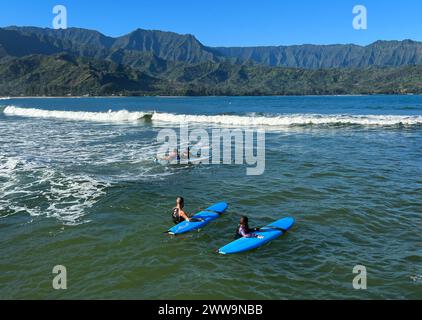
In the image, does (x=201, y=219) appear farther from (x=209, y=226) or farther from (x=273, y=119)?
(x=273, y=119)

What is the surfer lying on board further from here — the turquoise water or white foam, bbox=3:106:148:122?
white foam, bbox=3:106:148:122

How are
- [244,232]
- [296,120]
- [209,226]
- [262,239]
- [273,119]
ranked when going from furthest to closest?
[273,119]
[296,120]
[209,226]
[244,232]
[262,239]

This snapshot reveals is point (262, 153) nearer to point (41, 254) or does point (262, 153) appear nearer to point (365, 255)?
point (365, 255)

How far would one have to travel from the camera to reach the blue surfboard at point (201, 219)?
1614cm

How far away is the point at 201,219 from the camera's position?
56.1ft

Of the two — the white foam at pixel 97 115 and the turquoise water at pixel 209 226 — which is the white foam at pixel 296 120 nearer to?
the white foam at pixel 97 115

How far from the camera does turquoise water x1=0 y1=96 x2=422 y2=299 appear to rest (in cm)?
1197

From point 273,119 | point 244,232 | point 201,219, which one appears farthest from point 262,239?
point 273,119

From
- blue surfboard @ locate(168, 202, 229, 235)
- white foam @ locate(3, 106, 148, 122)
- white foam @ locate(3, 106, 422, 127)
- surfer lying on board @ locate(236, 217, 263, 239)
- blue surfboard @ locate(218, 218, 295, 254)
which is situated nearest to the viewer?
blue surfboard @ locate(218, 218, 295, 254)

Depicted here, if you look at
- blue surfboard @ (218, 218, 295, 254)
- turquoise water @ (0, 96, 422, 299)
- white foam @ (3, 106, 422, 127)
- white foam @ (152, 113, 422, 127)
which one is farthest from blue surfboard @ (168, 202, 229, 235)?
white foam @ (152, 113, 422, 127)

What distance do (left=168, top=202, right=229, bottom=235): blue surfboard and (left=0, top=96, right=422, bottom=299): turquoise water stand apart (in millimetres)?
430

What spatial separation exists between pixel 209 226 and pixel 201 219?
0.47 metres

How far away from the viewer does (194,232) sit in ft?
54.1
